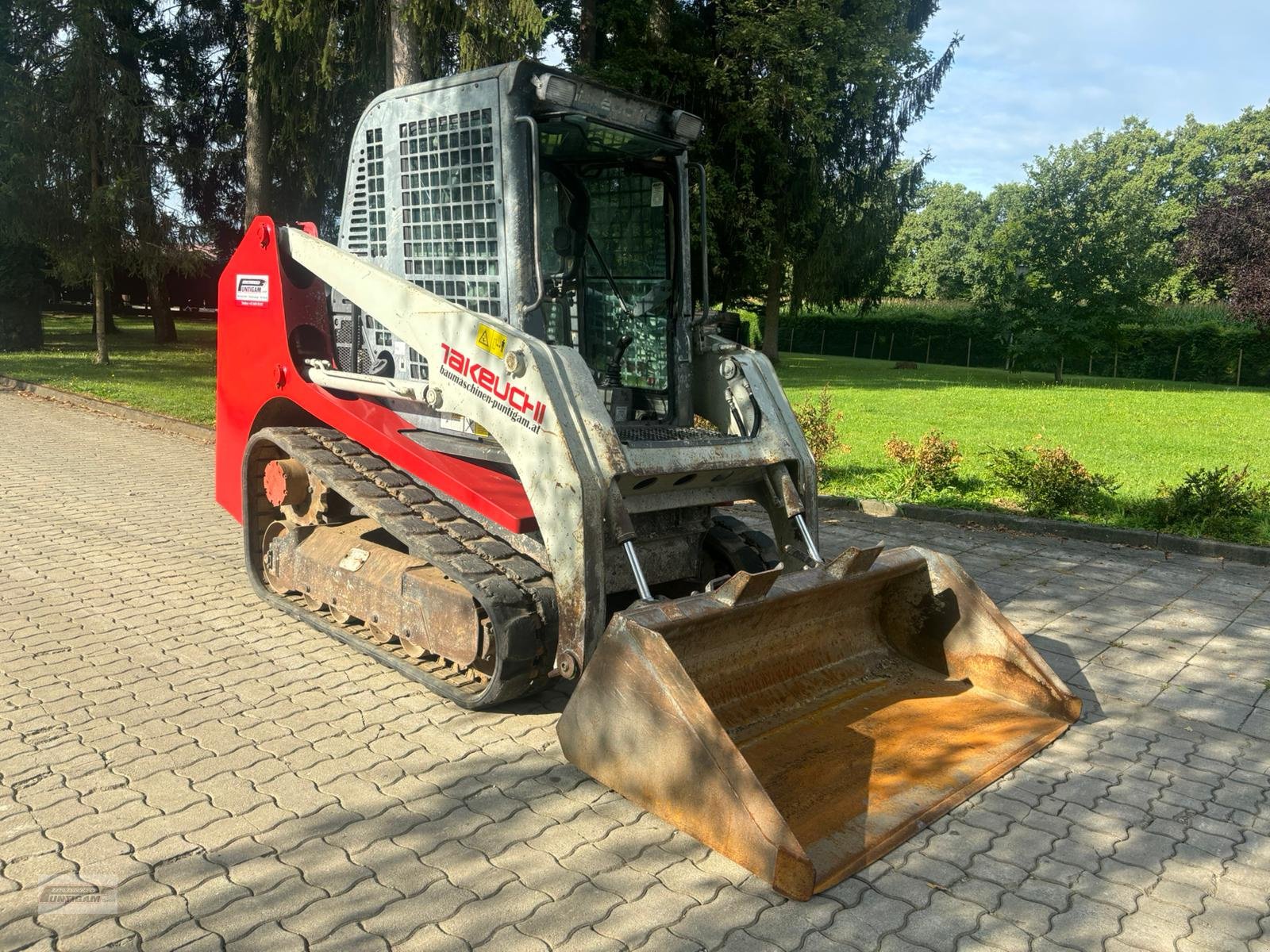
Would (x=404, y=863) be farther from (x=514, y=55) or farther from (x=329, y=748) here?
(x=514, y=55)

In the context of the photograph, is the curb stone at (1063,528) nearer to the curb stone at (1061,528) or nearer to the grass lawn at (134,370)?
the curb stone at (1061,528)

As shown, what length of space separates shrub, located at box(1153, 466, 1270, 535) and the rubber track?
6.37 m

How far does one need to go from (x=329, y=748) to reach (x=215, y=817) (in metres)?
0.67

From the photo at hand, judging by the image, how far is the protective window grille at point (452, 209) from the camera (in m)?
4.99

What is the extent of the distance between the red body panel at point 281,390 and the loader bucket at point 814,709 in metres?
1.13

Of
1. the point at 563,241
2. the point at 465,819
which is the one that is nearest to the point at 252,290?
the point at 563,241

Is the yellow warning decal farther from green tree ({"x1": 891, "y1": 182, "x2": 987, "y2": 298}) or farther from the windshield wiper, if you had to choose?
green tree ({"x1": 891, "y1": 182, "x2": 987, "y2": 298})

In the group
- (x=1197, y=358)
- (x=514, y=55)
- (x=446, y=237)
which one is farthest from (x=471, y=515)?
(x=1197, y=358)

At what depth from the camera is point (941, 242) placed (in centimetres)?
8356

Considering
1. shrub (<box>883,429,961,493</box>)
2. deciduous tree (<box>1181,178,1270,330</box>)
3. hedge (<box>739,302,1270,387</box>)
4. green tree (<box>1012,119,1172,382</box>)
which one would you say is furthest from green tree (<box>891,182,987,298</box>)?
shrub (<box>883,429,961,493</box>)

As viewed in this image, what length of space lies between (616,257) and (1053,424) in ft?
44.9

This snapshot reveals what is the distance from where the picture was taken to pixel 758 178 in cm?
2584

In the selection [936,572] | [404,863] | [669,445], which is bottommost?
[404,863]

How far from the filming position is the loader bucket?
3.57 meters
